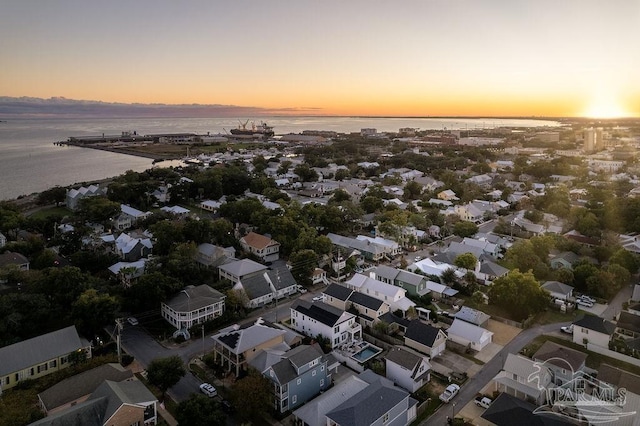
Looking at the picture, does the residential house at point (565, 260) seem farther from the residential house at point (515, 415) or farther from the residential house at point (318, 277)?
the residential house at point (318, 277)

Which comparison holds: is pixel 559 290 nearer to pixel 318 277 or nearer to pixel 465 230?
pixel 465 230

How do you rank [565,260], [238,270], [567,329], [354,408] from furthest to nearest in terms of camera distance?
[565,260] < [238,270] < [567,329] < [354,408]

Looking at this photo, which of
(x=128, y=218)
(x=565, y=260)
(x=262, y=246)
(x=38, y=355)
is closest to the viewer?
(x=38, y=355)


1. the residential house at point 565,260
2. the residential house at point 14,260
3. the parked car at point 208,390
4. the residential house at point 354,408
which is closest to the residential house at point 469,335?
the residential house at point 354,408

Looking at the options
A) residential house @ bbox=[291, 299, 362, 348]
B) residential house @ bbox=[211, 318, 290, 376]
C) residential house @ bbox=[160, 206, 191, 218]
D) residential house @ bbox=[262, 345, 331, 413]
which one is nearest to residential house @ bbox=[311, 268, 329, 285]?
residential house @ bbox=[291, 299, 362, 348]

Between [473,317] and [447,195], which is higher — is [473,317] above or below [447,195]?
below

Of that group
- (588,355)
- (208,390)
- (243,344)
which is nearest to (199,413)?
(208,390)
